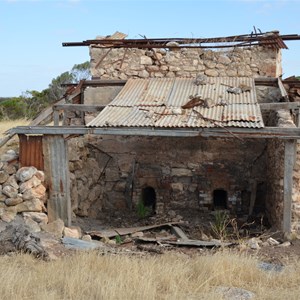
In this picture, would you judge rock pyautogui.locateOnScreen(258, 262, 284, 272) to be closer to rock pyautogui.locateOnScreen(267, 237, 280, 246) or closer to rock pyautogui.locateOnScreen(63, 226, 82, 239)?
rock pyautogui.locateOnScreen(267, 237, 280, 246)

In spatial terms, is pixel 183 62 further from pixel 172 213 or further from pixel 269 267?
pixel 269 267

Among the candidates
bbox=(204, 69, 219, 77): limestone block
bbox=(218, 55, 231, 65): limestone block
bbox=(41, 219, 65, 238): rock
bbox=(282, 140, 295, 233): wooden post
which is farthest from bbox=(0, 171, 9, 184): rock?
bbox=(218, 55, 231, 65): limestone block

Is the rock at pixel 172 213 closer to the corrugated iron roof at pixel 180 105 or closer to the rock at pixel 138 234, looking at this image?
the rock at pixel 138 234

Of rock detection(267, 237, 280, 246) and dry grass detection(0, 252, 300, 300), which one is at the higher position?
dry grass detection(0, 252, 300, 300)

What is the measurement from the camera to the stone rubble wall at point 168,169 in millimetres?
11484

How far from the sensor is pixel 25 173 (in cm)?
873

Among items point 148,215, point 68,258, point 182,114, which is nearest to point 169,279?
point 68,258

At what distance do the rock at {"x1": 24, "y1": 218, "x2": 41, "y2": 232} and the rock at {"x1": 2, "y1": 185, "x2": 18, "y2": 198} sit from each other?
1.68 feet

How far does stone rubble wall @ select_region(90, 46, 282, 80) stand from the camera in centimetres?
1165

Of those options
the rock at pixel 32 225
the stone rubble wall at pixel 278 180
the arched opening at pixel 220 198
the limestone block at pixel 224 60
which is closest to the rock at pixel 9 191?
the rock at pixel 32 225

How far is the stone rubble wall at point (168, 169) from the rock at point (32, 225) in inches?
114

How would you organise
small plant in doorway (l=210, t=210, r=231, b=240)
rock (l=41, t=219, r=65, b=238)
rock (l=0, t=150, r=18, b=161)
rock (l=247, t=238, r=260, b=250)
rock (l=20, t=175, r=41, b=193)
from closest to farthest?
1. rock (l=247, t=238, r=260, b=250)
2. rock (l=41, t=219, r=65, b=238)
3. rock (l=20, t=175, r=41, b=193)
4. rock (l=0, t=150, r=18, b=161)
5. small plant in doorway (l=210, t=210, r=231, b=240)

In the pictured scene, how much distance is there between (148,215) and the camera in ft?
38.1

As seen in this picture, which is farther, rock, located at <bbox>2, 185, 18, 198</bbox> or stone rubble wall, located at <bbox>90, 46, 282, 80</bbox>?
stone rubble wall, located at <bbox>90, 46, 282, 80</bbox>
